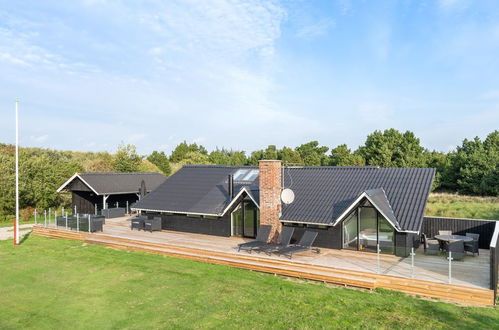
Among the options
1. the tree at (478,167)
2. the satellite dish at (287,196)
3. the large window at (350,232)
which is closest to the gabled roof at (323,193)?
the large window at (350,232)

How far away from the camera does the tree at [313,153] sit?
5904 cm

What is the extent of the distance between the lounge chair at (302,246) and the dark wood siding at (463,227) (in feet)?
19.3

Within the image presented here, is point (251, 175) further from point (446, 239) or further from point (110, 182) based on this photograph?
point (110, 182)

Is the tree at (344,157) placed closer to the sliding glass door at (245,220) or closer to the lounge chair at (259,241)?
the sliding glass door at (245,220)

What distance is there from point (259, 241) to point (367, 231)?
14.9 feet

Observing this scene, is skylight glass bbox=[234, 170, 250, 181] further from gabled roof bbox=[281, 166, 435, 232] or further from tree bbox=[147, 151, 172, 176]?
tree bbox=[147, 151, 172, 176]

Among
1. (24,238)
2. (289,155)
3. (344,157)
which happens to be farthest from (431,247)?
(289,155)

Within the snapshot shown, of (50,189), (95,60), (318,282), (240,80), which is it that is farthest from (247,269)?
(50,189)

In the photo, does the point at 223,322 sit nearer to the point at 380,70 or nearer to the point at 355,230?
the point at 355,230

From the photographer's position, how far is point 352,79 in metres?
26.9

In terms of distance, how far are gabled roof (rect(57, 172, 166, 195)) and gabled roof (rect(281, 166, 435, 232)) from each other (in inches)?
579

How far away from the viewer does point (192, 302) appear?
33.8 feet

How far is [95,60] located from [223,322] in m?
23.9

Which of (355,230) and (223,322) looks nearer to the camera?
(223,322)
